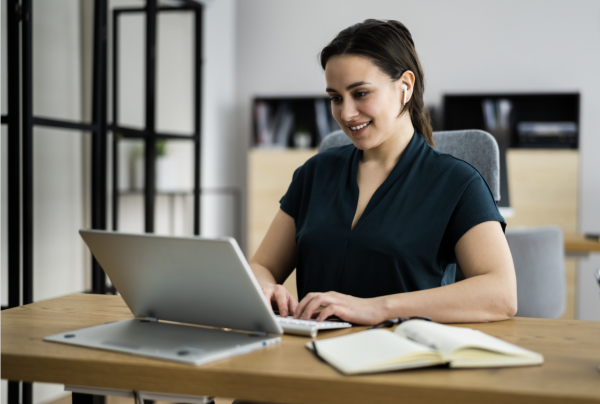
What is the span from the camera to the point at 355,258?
134 centimetres

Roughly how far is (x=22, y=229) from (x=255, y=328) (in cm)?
146

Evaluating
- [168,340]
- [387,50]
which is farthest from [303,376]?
[387,50]

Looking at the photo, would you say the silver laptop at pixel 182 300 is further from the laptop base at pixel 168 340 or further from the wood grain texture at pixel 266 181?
the wood grain texture at pixel 266 181

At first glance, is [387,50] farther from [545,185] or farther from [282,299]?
[545,185]

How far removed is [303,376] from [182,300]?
301 millimetres

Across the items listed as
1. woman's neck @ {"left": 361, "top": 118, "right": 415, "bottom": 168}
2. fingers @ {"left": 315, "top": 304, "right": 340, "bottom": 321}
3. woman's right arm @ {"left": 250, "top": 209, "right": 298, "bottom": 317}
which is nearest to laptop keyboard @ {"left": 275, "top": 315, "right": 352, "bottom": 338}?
fingers @ {"left": 315, "top": 304, "right": 340, "bottom": 321}

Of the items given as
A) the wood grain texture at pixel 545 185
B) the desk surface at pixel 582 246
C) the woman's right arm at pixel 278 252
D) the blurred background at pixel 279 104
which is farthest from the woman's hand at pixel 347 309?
the wood grain texture at pixel 545 185

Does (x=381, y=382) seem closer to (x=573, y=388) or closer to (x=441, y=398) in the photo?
(x=441, y=398)

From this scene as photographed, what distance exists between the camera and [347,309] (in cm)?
103

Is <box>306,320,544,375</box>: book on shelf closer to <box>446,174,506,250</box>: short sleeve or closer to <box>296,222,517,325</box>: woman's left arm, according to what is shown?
<box>296,222,517,325</box>: woman's left arm

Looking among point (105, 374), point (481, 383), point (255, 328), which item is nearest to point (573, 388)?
point (481, 383)

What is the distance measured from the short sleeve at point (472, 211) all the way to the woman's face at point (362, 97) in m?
0.24

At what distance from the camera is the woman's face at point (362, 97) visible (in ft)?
4.39

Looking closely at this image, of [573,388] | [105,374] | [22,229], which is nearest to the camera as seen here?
[573,388]
